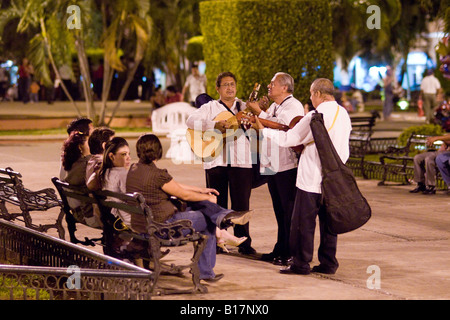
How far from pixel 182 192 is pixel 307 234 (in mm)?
1124

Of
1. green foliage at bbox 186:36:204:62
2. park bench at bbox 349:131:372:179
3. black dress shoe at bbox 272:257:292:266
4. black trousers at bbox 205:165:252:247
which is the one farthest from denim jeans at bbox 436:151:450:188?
green foliage at bbox 186:36:204:62

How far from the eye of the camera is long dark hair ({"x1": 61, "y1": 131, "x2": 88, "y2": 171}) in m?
8.76

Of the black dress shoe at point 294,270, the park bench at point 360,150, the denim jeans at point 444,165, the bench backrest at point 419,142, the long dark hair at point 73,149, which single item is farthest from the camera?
the park bench at point 360,150

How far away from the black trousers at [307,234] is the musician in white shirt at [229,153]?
36.9 inches

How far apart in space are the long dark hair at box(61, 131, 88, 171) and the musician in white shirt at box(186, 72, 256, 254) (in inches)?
40.0

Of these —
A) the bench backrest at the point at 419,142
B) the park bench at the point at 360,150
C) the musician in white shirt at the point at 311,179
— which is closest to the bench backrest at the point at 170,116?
the park bench at the point at 360,150

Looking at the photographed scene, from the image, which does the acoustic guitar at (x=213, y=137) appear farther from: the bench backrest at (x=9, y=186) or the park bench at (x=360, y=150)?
the park bench at (x=360, y=150)

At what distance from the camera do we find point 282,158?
8.31m

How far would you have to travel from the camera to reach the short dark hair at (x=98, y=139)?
8656 mm

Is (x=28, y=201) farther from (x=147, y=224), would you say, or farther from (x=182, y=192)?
(x=147, y=224)

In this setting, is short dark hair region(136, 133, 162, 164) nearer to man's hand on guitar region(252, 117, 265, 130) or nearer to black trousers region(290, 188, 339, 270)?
man's hand on guitar region(252, 117, 265, 130)

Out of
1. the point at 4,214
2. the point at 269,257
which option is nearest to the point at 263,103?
the point at 269,257

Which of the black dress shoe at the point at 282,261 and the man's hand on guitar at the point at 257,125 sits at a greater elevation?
the man's hand on guitar at the point at 257,125

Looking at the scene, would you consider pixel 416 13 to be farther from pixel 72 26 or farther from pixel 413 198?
pixel 413 198
